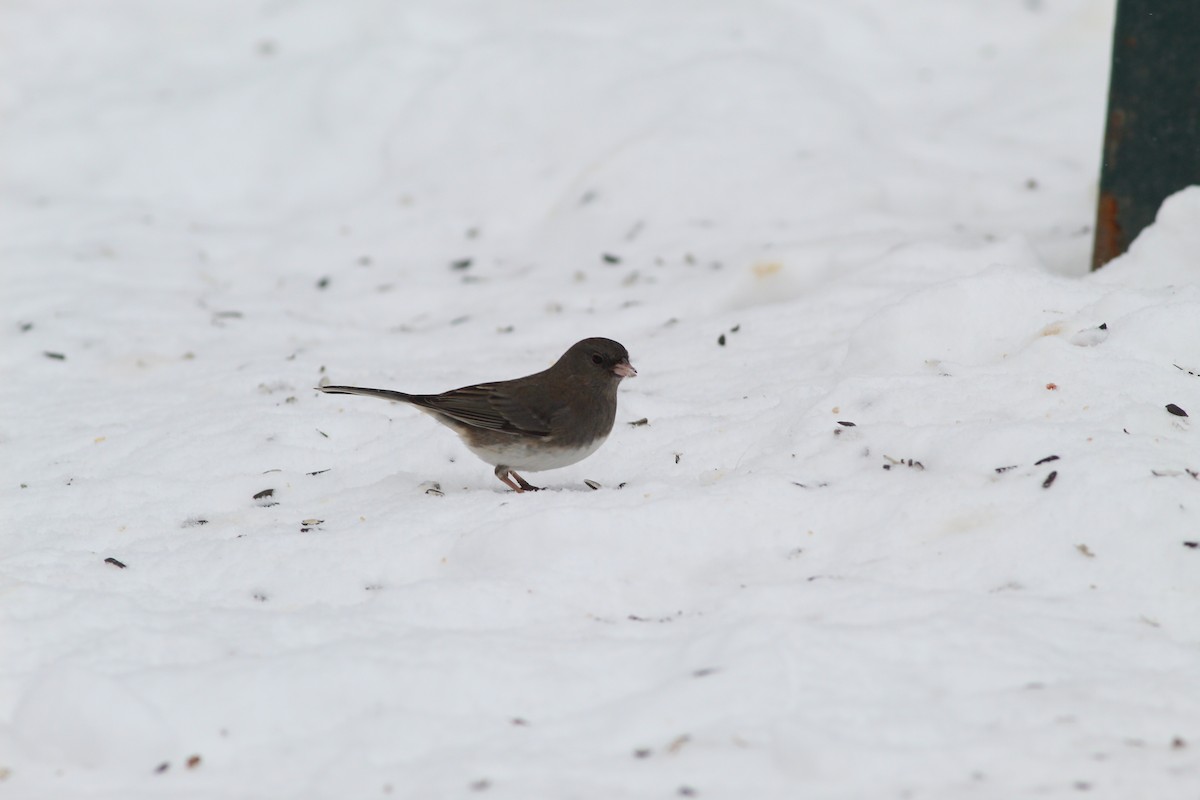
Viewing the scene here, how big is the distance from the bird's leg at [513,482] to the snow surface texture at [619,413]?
202 millimetres

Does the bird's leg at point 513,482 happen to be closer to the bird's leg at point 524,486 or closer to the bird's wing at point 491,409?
the bird's leg at point 524,486

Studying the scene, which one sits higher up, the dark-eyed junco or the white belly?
the dark-eyed junco

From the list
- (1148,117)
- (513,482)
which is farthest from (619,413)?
(1148,117)

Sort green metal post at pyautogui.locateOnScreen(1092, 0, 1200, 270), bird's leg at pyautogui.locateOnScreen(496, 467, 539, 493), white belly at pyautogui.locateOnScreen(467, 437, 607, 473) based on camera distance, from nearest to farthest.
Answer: white belly at pyautogui.locateOnScreen(467, 437, 607, 473), bird's leg at pyautogui.locateOnScreen(496, 467, 539, 493), green metal post at pyautogui.locateOnScreen(1092, 0, 1200, 270)

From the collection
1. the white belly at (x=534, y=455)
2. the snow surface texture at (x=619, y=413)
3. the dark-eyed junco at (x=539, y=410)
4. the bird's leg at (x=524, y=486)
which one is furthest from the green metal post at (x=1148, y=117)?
the bird's leg at (x=524, y=486)

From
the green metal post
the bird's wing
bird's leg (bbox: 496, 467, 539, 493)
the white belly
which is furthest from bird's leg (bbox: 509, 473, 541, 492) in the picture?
the green metal post

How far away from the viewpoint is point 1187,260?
5.11m

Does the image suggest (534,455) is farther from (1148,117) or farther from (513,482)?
(1148,117)

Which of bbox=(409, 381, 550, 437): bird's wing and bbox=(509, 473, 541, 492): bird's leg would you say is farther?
bbox=(509, 473, 541, 492): bird's leg

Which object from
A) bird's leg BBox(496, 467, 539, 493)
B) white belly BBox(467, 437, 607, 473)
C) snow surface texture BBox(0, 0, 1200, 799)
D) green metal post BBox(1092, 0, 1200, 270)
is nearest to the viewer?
snow surface texture BBox(0, 0, 1200, 799)

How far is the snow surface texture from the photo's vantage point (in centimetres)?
280

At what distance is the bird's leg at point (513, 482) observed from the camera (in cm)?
448

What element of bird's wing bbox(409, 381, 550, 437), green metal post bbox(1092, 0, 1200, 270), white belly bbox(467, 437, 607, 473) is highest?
green metal post bbox(1092, 0, 1200, 270)

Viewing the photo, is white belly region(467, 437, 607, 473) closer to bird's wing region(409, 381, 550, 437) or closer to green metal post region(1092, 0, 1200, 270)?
bird's wing region(409, 381, 550, 437)
